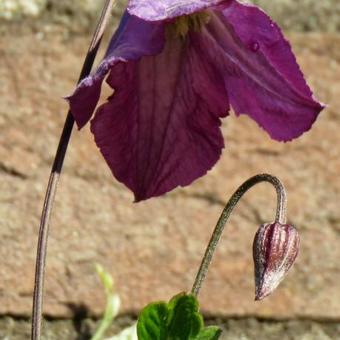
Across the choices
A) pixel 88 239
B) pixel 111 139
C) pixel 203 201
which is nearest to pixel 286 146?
pixel 203 201

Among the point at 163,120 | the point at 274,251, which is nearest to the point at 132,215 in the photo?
the point at 163,120

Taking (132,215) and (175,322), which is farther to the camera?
(132,215)

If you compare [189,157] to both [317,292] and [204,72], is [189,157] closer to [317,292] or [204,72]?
[204,72]

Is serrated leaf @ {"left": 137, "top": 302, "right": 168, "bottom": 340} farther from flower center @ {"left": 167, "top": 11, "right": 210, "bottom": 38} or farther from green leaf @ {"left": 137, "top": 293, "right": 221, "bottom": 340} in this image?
flower center @ {"left": 167, "top": 11, "right": 210, "bottom": 38}

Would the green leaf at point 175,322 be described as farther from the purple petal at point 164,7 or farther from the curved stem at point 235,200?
the purple petal at point 164,7

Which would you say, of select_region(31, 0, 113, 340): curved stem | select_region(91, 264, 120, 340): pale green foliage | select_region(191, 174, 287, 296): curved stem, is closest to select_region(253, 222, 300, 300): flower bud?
select_region(191, 174, 287, 296): curved stem

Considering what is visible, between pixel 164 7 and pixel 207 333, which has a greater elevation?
pixel 164 7

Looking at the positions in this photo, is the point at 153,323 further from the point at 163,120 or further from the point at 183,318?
the point at 163,120

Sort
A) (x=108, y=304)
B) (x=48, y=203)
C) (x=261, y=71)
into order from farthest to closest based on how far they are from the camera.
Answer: (x=108, y=304) → (x=261, y=71) → (x=48, y=203)
